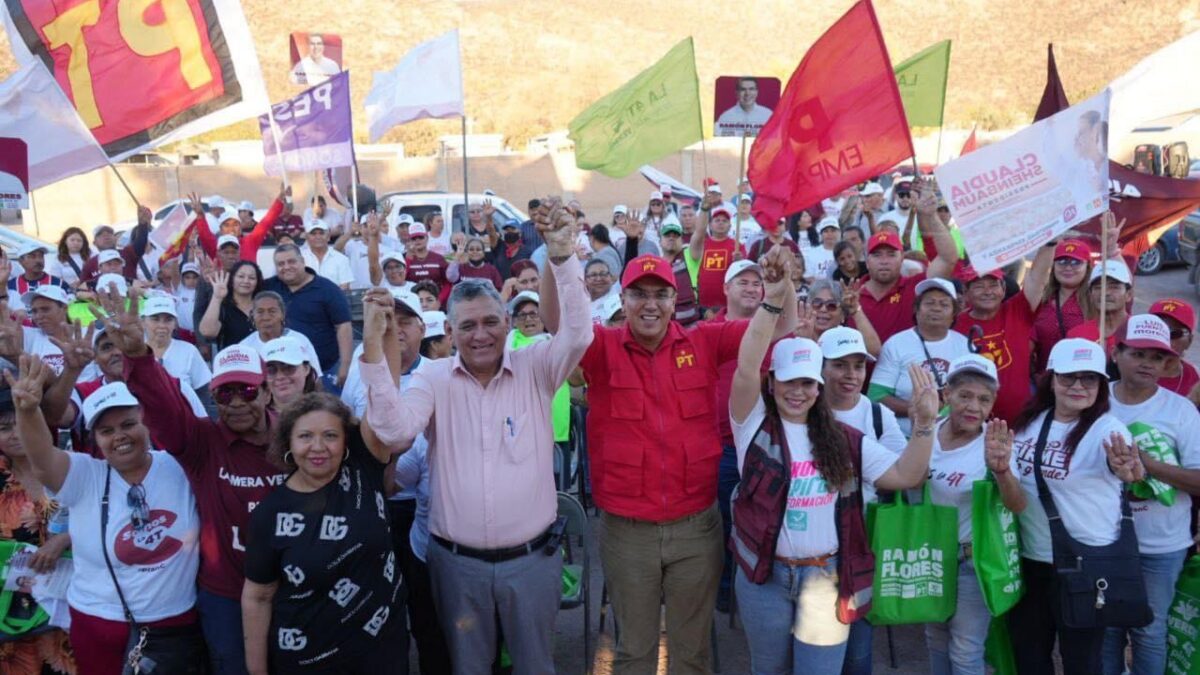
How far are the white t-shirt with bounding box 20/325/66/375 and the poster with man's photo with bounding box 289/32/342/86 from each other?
8.42 meters

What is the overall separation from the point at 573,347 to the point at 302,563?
1.23 meters

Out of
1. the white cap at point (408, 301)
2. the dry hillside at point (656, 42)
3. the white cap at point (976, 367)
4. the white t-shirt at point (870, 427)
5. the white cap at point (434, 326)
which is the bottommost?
the white t-shirt at point (870, 427)

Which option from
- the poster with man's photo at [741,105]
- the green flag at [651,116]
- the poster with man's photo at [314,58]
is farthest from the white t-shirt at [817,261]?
the poster with man's photo at [314,58]

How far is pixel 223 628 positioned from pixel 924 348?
3597 millimetres

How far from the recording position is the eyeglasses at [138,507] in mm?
3432

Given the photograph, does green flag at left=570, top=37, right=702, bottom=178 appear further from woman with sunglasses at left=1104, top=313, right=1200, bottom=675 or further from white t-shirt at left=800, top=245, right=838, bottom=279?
woman with sunglasses at left=1104, top=313, right=1200, bottom=675

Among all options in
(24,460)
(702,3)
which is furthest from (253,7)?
(24,460)

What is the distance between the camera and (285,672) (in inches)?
129

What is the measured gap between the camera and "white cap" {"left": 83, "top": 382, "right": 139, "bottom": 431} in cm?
337

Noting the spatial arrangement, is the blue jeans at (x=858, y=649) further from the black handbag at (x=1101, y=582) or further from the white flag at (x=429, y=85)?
the white flag at (x=429, y=85)

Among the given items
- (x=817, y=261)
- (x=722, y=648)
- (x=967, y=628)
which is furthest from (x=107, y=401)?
(x=817, y=261)

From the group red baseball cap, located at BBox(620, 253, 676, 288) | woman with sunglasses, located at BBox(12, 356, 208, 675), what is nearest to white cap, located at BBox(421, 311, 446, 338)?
red baseball cap, located at BBox(620, 253, 676, 288)

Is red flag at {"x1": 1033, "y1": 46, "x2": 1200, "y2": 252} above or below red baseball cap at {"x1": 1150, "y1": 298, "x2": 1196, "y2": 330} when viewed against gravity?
above

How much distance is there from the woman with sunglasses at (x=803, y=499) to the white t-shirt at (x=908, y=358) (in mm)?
1332
